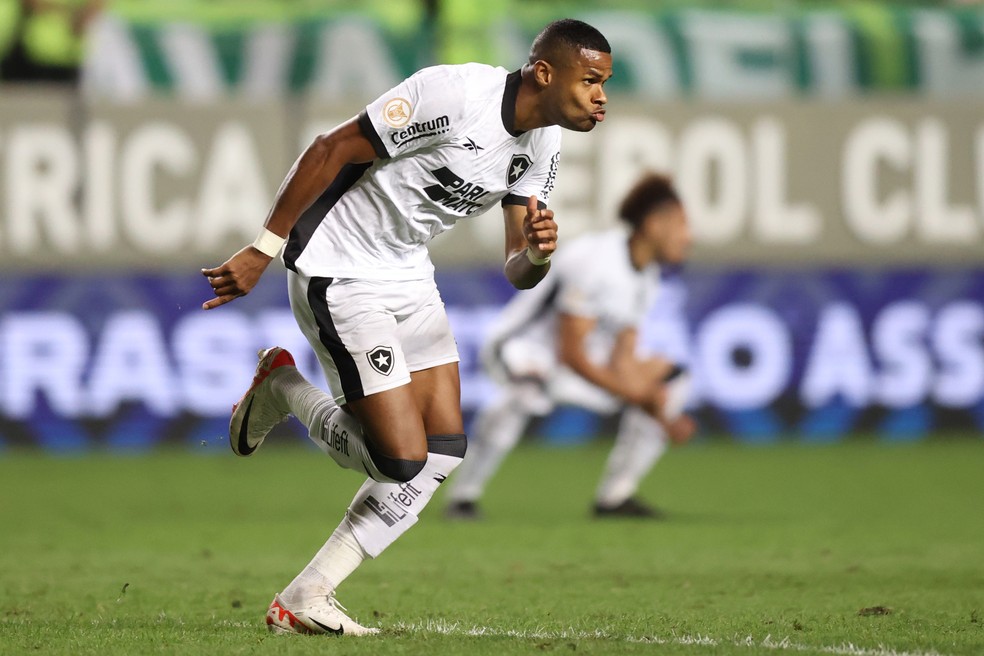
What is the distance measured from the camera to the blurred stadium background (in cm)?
1355

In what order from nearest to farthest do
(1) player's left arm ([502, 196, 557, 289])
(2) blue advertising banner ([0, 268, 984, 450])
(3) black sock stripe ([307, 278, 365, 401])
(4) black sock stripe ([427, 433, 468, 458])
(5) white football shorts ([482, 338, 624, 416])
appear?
1. (1) player's left arm ([502, 196, 557, 289])
2. (3) black sock stripe ([307, 278, 365, 401])
3. (4) black sock stripe ([427, 433, 468, 458])
4. (5) white football shorts ([482, 338, 624, 416])
5. (2) blue advertising banner ([0, 268, 984, 450])

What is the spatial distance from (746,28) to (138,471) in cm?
668

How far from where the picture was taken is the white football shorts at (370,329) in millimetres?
5473

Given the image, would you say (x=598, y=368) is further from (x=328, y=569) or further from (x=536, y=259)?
(x=328, y=569)

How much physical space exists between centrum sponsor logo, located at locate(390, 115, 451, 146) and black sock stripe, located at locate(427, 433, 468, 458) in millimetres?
1016

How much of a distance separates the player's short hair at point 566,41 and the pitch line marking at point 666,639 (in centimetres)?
189

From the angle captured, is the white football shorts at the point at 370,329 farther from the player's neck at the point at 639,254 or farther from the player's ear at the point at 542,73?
the player's neck at the point at 639,254

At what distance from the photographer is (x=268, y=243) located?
528cm

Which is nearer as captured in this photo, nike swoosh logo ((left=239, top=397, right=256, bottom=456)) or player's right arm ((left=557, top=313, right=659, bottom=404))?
nike swoosh logo ((left=239, top=397, right=256, bottom=456))

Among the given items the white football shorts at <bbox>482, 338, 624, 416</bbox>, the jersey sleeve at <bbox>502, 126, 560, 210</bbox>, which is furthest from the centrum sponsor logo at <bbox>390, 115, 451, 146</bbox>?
the white football shorts at <bbox>482, 338, 624, 416</bbox>

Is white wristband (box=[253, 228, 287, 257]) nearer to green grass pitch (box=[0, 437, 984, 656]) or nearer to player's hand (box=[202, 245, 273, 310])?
player's hand (box=[202, 245, 273, 310])

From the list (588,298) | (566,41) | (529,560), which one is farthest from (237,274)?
(588,298)

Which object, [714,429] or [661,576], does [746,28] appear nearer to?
[714,429]

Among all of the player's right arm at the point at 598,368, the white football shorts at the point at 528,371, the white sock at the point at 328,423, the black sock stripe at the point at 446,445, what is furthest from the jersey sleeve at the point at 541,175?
the white football shorts at the point at 528,371
